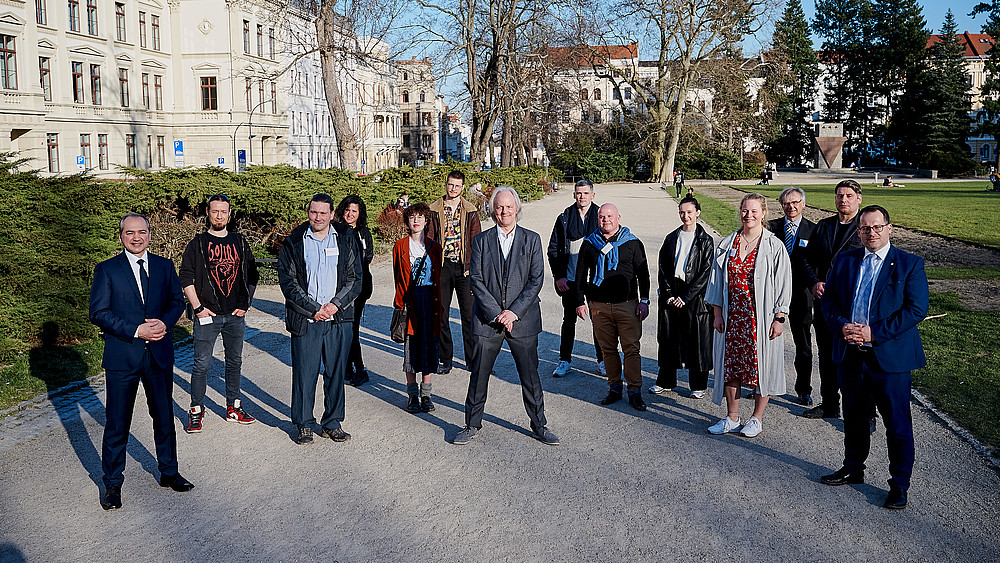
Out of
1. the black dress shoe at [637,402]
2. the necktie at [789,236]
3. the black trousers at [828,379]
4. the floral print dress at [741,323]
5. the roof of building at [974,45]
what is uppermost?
the roof of building at [974,45]

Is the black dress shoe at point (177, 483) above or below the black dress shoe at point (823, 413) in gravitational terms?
below

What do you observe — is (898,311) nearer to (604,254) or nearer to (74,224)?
(604,254)

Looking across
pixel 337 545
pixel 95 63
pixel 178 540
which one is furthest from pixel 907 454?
pixel 95 63

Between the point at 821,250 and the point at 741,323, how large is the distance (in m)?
1.32

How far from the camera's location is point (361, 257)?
7.91 m

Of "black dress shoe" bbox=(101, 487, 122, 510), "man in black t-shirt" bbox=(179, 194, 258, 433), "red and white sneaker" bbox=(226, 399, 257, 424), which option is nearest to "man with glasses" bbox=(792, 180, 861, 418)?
"red and white sneaker" bbox=(226, 399, 257, 424)

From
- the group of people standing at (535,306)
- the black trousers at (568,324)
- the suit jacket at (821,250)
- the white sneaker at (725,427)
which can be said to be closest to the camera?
the group of people standing at (535,306)

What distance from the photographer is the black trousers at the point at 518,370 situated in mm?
6434

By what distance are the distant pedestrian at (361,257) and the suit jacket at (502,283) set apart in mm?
1880

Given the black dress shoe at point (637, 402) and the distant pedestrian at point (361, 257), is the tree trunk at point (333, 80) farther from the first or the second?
the black dress shoe at point (637, 402)

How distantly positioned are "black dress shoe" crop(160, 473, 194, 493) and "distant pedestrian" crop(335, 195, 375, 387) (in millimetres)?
2650

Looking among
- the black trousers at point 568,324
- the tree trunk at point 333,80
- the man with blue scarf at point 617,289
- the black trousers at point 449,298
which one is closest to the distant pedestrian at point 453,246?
the black trousers at point 449,298

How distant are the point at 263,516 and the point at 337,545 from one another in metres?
0.66

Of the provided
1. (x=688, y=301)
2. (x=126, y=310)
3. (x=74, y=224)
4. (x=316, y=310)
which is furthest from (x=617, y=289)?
(x=74, y=224)
